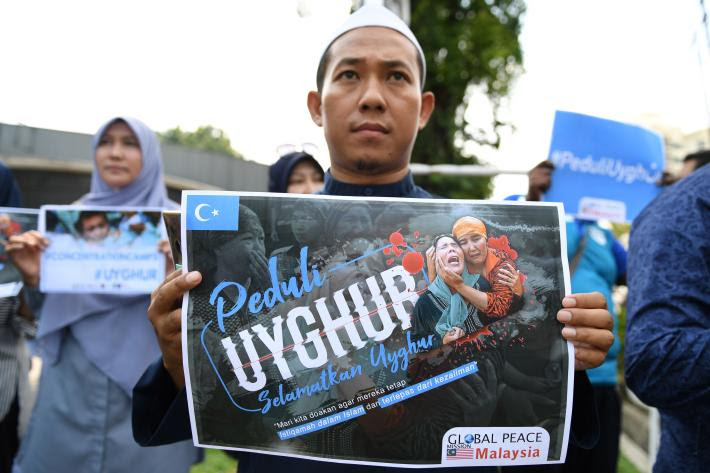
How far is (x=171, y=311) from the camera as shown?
1.01 meters

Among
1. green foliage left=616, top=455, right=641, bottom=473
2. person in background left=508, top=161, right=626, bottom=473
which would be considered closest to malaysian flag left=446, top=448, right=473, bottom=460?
person in background left=508, top=161, right=626, bottom=473

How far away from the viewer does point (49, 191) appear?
8008 mm

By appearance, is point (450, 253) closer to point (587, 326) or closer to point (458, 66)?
point (587, 326)

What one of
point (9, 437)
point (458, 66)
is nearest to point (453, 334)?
point (9, 437)

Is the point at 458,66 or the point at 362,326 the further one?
the point at 458,66

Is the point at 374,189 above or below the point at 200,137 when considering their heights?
below

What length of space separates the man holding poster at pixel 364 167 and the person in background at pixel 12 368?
1.44 metres

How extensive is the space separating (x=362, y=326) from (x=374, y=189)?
443 millimetres

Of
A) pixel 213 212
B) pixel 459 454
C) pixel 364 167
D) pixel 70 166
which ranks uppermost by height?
pixel 70 166

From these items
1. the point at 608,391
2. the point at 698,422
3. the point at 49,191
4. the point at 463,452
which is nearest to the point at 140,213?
the point at 463,452

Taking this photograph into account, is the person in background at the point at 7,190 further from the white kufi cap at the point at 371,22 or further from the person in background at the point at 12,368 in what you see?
the white kufi cap at the point at 371,22

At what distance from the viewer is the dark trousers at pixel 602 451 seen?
238cm

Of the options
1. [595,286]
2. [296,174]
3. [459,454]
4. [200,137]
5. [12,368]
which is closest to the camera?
[459,454]

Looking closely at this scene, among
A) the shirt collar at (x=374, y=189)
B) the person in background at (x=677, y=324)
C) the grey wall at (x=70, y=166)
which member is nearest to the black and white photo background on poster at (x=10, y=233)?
the shirt collar at (x=374, y=189)
